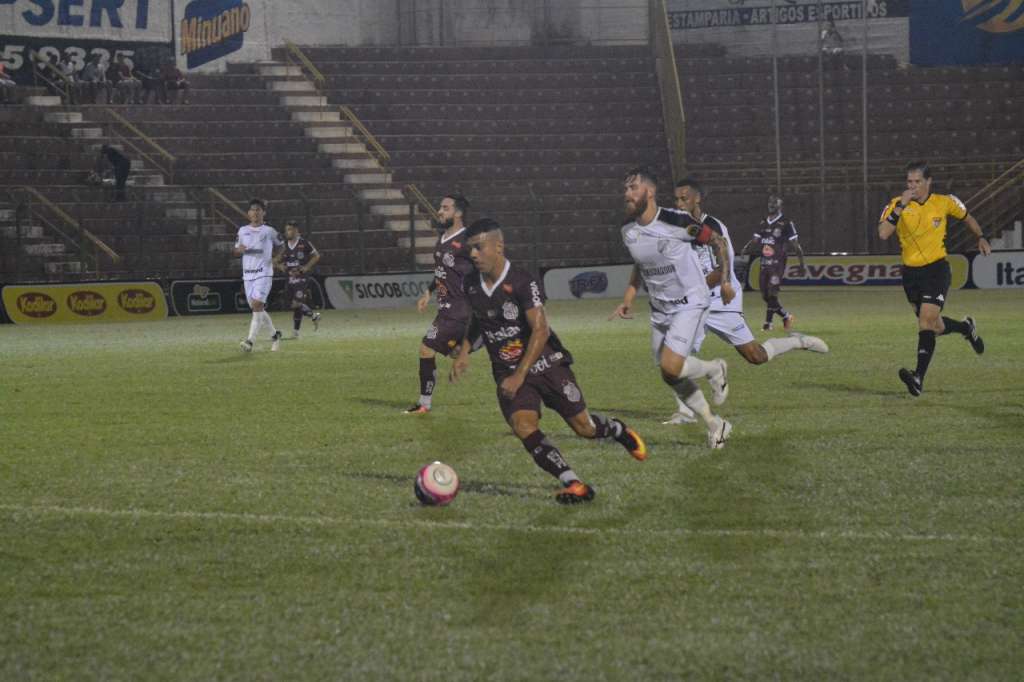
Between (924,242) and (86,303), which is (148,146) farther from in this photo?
(924,242)

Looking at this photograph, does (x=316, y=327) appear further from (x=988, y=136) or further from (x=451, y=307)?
(x=988, y=136)

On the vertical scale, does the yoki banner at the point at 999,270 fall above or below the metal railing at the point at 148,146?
below

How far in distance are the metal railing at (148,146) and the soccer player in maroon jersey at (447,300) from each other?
26108mm

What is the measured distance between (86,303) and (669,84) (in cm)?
1915

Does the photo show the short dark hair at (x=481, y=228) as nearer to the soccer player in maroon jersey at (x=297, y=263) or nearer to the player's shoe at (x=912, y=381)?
the player's shoe at (x=912, y=381)

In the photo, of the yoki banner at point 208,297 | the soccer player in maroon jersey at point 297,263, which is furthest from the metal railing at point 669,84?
the soccer player in maroon jersey at point 297,263

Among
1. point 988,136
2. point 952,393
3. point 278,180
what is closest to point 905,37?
point 988,136

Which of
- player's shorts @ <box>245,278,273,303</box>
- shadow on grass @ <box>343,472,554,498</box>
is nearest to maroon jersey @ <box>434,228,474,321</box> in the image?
shadow on grass @ <box>343,472,554,498</box>

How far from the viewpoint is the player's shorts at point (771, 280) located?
24.7 meters

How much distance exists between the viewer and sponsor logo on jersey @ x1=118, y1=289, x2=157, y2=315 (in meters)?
33.0

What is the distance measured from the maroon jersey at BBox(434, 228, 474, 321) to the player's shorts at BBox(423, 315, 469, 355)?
65mm

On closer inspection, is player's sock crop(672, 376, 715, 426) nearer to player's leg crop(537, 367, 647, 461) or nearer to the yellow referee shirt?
player's leg crop(537, 367, 647, 461)

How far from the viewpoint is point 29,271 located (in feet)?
111

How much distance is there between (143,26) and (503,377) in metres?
36.8
